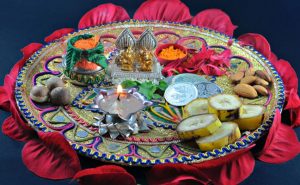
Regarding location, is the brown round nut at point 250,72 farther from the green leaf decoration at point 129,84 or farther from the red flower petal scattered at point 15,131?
the red flower petal scattered at point 15,131

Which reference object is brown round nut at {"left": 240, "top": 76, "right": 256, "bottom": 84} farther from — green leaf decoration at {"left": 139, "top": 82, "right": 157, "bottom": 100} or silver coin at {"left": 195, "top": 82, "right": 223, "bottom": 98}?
green leaf decoration at {"left": 139, "top": 82, "right": 157, "bottom": 100}

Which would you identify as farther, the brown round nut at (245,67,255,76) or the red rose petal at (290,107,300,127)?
the brown round nut at (245,67,255,76)

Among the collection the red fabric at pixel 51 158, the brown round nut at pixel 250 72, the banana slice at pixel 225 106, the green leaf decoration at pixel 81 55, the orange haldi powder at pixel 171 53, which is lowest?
the red fabric at pixel 51 158

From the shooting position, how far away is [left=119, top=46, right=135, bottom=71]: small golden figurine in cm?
146

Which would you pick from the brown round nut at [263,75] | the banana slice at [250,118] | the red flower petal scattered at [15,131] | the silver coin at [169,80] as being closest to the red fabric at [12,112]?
the red flower petal scattered at [15,131]

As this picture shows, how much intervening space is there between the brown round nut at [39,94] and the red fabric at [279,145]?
0.52 meters

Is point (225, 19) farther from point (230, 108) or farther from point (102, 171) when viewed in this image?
point (102, 171)

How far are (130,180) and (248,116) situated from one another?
310 millimetres

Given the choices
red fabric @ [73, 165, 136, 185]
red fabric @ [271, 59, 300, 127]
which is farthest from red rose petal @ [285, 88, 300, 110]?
red fabric @ [73, 165, 136, 185]

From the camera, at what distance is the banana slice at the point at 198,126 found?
47.9 inches

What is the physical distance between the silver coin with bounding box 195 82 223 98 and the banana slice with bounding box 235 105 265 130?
140mm

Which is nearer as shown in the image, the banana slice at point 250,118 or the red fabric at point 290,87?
the banana slice at point 250,118

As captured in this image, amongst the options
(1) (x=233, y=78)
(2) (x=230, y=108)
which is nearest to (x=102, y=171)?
(2) (x=230, y=108)

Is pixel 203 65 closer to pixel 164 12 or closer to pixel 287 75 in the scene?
pixel 287 75
